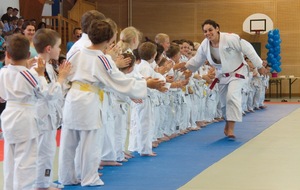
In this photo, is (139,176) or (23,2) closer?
(139,176)

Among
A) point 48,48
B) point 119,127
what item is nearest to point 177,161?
point 119,127

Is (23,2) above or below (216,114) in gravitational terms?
above

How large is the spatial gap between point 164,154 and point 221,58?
217 cm

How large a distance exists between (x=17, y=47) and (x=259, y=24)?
Result: 15.5 metres

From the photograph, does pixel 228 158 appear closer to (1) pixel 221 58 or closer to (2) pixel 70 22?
(1) pixel 221 58

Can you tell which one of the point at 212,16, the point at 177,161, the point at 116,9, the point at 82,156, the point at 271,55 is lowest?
the point at 177,161

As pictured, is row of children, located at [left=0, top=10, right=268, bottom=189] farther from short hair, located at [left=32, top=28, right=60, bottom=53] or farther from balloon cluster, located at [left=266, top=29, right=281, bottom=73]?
balloon cluster, located at [left=266, top=29, right=281, bottom=73]

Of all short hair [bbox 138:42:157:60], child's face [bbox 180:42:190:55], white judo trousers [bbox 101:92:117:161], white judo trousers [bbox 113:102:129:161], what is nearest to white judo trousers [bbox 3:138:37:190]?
white judo trousers [bbox 101:92:117:161]

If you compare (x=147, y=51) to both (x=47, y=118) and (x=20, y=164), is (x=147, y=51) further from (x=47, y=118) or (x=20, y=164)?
(x=20, y=164)

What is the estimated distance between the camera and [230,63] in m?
8.38

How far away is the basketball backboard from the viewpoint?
62.4 feet

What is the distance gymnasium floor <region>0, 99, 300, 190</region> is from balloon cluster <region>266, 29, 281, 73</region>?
962 cm

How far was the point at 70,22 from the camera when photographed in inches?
680

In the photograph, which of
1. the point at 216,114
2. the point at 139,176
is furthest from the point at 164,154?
the point at 216,114
